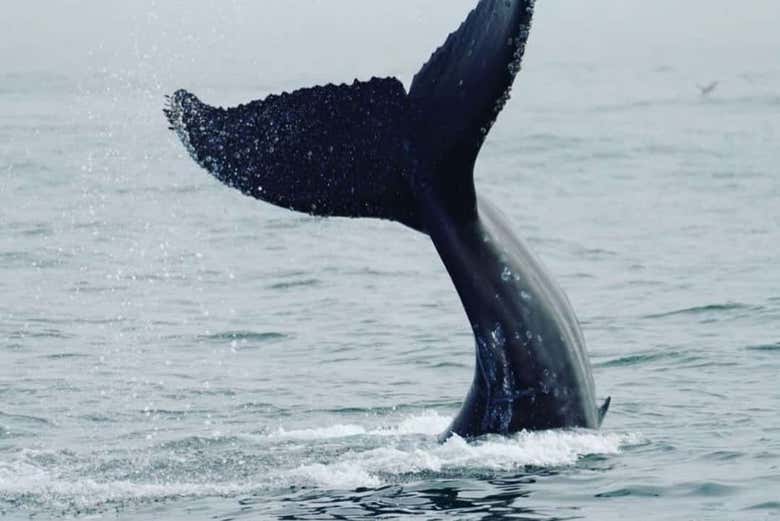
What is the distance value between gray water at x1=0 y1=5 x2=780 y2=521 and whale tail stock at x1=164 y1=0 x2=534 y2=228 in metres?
1.69

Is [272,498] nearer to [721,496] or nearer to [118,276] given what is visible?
[721,496]

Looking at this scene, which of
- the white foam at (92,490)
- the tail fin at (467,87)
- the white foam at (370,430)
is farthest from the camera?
the white foam at (370,430)

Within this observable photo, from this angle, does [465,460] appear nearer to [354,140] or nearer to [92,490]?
[354,140]

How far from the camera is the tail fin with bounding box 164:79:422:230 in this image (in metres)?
10.7

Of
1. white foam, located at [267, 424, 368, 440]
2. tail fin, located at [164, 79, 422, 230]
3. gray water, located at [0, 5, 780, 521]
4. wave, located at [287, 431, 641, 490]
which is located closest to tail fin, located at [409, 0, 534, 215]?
tail fin, located at [164, 79, 422, 230]

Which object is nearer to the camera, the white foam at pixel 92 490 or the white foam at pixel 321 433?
the white foam at pixel 92 490

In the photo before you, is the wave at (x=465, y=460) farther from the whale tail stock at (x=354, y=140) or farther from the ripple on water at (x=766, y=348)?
the ripple on water at (x=766, y=348)

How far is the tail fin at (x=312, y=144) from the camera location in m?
10.7

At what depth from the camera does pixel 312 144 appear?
35.4 feet

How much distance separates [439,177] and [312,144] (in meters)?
0.77

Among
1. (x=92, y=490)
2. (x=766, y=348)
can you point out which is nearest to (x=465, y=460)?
(x=92, y=490)

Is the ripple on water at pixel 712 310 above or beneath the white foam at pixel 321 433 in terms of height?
above

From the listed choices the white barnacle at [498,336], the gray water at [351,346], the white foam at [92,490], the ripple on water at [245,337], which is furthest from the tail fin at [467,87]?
the ripple on water at [245,337]

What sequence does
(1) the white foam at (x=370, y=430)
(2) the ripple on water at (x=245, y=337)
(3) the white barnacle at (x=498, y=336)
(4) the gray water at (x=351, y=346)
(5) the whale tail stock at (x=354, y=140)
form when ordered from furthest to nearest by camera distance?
1. (2) the ripple on water at (x=245, y=337)
2. (1) the white foam at (x=370, y=430)
3. (4) the gray water at (x=351, y=346)
4. (3) the white barnacle at (x=498, y=336)
5. (5) the whale tail stock at (x=354, y=140)
